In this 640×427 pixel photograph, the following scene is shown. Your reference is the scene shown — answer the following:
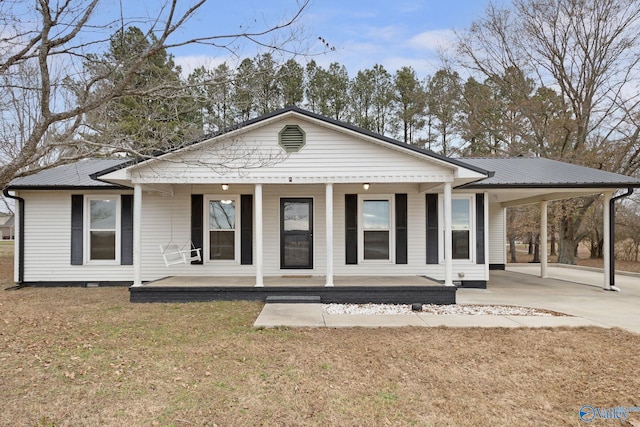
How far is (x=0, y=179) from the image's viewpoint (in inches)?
129

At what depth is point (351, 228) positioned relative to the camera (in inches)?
363

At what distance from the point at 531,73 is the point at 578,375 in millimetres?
18037

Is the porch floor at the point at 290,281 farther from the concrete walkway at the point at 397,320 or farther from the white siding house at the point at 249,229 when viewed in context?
the concrete walkway at the point at 397,320

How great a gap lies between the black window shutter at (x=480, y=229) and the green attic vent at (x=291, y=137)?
4688mm

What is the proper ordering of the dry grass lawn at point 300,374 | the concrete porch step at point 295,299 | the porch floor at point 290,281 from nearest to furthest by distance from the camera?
the dry grass lawn at point 300,374
the concrete porch step at point 295,299
the porch floor at point 290,281

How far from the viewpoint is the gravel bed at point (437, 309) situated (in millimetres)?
6844

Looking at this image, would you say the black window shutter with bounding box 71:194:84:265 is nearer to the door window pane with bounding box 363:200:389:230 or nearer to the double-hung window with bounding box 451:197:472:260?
the door window pane with bounding box 363:200:389:230

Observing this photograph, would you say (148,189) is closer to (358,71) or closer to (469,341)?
(469,341)

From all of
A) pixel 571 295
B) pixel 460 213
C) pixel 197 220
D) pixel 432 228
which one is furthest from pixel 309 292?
pixel 571 295

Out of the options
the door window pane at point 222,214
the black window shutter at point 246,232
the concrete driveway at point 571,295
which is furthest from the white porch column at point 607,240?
the door window pane at point 222,214

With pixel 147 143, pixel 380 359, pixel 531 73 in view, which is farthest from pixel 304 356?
pixel 531 73

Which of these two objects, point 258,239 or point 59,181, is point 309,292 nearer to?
point 258,239

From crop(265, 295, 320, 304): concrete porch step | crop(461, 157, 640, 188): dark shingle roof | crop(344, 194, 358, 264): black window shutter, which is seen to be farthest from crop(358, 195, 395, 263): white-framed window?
crop(265, 295, 320, 304): concrete porch step

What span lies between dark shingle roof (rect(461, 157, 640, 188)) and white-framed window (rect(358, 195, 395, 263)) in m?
2.03
